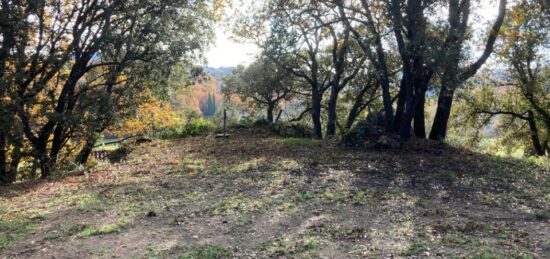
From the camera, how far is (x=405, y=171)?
925 cm

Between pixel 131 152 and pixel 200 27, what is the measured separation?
4.38 metres

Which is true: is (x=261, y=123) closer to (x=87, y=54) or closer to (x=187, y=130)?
(x=187, y=130)

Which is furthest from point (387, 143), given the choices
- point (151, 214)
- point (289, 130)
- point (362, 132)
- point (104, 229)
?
point (104, 229)

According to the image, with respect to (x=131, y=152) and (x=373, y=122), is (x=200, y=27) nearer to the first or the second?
(x=131, y=152)

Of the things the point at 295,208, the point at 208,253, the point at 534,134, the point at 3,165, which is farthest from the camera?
the point at 534,134

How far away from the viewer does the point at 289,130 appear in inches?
675

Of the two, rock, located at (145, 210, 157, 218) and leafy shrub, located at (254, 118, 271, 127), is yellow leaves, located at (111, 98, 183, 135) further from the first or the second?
rock, located at (145, 210, 157, 218)

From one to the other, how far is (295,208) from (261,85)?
16.7 metres

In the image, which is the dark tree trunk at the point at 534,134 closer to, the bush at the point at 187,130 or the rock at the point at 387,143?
the rock at the point at 387,143

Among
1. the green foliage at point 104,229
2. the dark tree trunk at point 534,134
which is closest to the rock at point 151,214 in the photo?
the green foliage at point 104,229

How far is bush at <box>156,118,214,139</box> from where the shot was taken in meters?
17.3

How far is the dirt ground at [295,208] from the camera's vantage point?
5.39 m

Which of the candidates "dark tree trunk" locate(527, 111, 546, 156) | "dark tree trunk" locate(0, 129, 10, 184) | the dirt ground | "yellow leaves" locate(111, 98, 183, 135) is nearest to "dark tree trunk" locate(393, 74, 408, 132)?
the dirt ground

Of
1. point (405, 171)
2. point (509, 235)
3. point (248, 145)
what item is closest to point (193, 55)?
point (248, 145)
